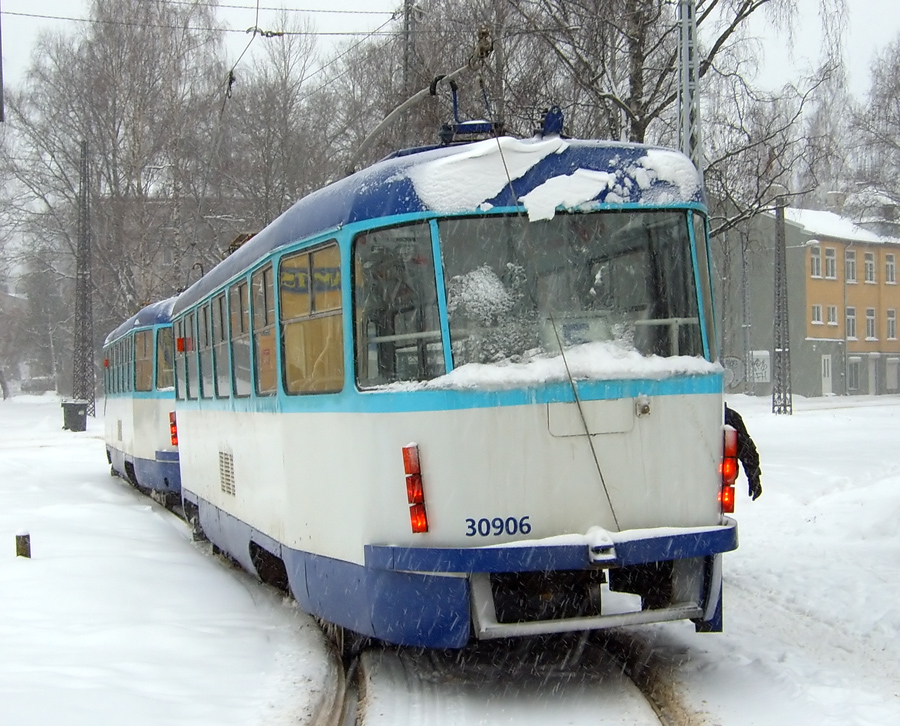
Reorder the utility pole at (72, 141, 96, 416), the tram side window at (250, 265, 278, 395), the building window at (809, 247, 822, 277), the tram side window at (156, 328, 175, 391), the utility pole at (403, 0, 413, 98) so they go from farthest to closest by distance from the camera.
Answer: the building window at (809, 247, 822, 277) < the utility pole at (72, 141, 96, 416) < the utility pole at (403, 0, 413, 98) < the tram side window at (156, 328, 175, 391) < the tram side window at (250, 265, 278, 395)

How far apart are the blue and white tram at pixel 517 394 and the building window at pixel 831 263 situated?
53635 millimetres

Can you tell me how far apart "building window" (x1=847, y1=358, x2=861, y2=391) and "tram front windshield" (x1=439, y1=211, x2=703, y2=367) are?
182 feet

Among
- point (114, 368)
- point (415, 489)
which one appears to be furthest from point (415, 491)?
point (114, 368)

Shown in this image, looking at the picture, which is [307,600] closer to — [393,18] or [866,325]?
[393,18]

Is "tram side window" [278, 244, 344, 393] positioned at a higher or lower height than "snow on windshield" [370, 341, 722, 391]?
higher

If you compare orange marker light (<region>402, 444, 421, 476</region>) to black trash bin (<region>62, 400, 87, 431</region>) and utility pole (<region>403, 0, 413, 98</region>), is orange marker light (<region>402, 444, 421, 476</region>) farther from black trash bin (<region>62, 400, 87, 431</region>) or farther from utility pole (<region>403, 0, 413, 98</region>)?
black trash bin (<region>62, 400, 87, 431</region>)

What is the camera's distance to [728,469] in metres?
5.74

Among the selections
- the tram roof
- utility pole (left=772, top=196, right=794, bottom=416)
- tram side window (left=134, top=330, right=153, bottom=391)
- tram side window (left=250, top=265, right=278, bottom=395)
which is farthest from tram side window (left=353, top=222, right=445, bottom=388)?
utility pole (left=772, top=196, right=794, bottom=416)

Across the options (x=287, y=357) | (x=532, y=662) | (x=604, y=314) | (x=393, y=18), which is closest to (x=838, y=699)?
(x=532, y=662)

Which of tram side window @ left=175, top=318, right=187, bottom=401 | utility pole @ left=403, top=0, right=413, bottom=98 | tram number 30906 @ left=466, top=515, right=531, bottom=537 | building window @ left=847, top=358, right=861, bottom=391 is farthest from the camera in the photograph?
building window @ left=847, top=358, right=861, bottom=391

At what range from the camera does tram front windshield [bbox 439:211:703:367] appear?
18.1 ft

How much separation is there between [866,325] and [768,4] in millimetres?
46543

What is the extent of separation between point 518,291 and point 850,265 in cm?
5643

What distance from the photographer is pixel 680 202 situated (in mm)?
5855
